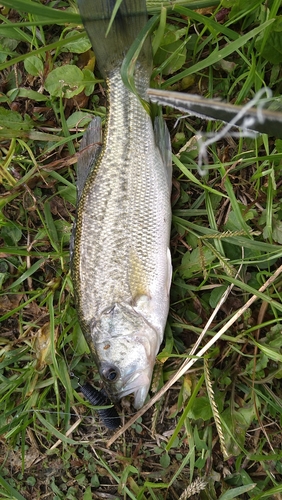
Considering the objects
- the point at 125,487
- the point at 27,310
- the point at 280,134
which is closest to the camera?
the point at 280,134

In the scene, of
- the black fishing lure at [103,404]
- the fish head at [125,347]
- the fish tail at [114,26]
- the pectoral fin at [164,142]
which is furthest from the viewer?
the black fishing lure at [103,404]

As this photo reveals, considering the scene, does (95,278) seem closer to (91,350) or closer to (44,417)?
(91,350)

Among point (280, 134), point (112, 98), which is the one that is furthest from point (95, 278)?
point (280, 134)

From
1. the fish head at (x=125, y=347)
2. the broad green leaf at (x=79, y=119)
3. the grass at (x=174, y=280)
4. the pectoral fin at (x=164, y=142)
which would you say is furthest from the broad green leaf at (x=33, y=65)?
the fish head at (x=125, y=347)

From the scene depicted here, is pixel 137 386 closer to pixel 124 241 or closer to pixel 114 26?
pixel 124 241

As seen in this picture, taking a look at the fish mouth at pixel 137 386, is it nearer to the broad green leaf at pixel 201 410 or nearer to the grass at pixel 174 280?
the grass at pixel 174 280

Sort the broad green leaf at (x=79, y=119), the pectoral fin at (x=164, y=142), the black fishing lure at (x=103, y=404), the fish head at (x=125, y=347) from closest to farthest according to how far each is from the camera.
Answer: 1. the fish head at (x=125, y=347)
2. the pectoral fin at (x=164, y=142)
3. the black fishing lure at (x=103, y=404)
4. the broad green leaf at (x=79, y=119)

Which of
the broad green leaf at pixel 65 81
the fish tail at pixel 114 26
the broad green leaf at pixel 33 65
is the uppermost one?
the fish tail at pixel 114 26
